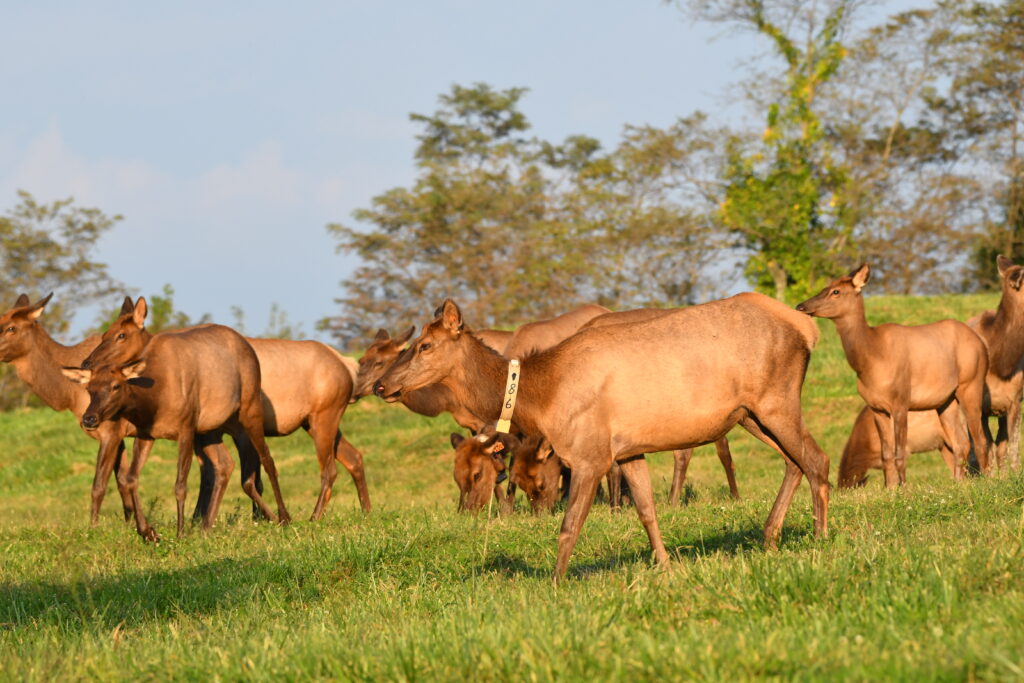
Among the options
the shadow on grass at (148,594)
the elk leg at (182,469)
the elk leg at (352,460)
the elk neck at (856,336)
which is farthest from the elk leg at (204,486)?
the elk neck at (856,336)

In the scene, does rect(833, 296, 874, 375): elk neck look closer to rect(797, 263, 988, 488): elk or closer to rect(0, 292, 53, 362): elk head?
rect(797, 263, 988, 488): elk

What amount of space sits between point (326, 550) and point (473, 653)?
15.0ft

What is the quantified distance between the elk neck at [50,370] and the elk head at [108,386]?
3.37m

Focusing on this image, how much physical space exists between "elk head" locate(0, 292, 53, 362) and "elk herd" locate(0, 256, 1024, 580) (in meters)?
0.02

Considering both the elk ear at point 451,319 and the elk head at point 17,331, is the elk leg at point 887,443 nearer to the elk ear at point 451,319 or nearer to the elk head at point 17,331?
the elk ear at point 451,319

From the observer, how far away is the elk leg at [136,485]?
11125 millimetres

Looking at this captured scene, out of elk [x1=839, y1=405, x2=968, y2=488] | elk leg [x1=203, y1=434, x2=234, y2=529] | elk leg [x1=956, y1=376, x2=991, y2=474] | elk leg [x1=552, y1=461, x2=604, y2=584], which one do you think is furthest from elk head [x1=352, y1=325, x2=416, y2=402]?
elk leg [x1=956, y1=376, x2=991, y2=474]

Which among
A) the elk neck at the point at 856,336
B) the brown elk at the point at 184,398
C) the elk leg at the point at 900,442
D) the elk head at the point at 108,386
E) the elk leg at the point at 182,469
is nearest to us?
the elk head at the point at 108,386

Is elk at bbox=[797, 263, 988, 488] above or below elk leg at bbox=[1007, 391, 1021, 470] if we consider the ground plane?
above

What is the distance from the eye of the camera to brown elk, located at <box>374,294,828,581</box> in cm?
784

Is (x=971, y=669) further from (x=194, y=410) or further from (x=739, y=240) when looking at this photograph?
(x=739, y=240)

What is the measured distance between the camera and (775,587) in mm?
5410

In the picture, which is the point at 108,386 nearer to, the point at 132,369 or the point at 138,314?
the point at 132,369

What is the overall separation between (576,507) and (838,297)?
25.5 feet
